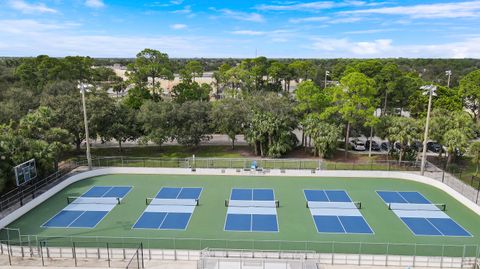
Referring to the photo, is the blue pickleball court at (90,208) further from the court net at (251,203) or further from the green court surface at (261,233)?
the court net at (251,203)

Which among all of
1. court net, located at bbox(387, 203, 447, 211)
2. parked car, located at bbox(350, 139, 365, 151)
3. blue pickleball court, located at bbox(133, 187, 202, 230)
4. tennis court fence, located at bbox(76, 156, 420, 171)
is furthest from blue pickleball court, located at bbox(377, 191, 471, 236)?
parked car, located at bbox(350, 139, 365, 151)

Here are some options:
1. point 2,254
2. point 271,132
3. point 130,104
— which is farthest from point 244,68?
point 2,254

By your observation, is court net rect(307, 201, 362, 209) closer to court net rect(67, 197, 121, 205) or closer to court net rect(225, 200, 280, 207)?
court net rect(225, 200, 280, 207)

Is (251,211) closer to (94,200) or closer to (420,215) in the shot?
(420,215)

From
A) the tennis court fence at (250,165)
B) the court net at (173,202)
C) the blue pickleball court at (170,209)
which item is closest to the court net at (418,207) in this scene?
the tennis court fence at (250,165)

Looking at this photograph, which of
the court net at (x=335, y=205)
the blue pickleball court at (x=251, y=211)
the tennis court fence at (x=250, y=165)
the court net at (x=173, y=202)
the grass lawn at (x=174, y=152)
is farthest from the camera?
the grass lawn at (x=174, y=152)

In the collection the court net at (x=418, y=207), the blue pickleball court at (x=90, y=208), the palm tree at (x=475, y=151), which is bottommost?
the blue pickleball court at (x=90, y=208)

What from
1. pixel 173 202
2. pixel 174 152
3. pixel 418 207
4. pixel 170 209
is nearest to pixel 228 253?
pixel 170 209

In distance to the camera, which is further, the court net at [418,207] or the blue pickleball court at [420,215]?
the court net at [418,207]
